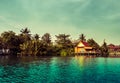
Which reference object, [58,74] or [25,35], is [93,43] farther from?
[58,74]

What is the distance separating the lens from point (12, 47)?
123250 mm

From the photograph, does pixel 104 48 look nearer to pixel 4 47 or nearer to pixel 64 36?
pixel 64 36

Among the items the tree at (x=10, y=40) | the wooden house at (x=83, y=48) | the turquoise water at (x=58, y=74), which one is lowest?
the turquoise water at (x=58, y=74)

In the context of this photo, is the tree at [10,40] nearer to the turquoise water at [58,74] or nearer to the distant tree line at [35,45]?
the distant tree line at [35,45]

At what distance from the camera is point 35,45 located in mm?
118000

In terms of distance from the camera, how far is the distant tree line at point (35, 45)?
119062 mm

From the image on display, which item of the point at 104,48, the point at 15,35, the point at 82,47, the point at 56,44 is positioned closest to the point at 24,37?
the point at 15,35

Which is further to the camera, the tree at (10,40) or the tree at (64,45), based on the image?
the tree at (64,45)

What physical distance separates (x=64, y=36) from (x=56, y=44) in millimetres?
10758

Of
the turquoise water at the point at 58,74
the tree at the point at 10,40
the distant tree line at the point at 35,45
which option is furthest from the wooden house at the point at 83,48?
the turquoise water at the point at 58,74

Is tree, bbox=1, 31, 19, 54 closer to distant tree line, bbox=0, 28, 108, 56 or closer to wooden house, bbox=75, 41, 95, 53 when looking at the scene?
distant tree line, bbox=0, 28, 108, 56

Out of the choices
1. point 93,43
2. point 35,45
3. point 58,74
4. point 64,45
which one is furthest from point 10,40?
point 58,74

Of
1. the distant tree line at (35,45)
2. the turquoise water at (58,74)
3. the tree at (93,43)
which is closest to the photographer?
the turquoise water at (58,74)

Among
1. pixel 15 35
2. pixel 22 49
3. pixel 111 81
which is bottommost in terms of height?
pixel 111 81
